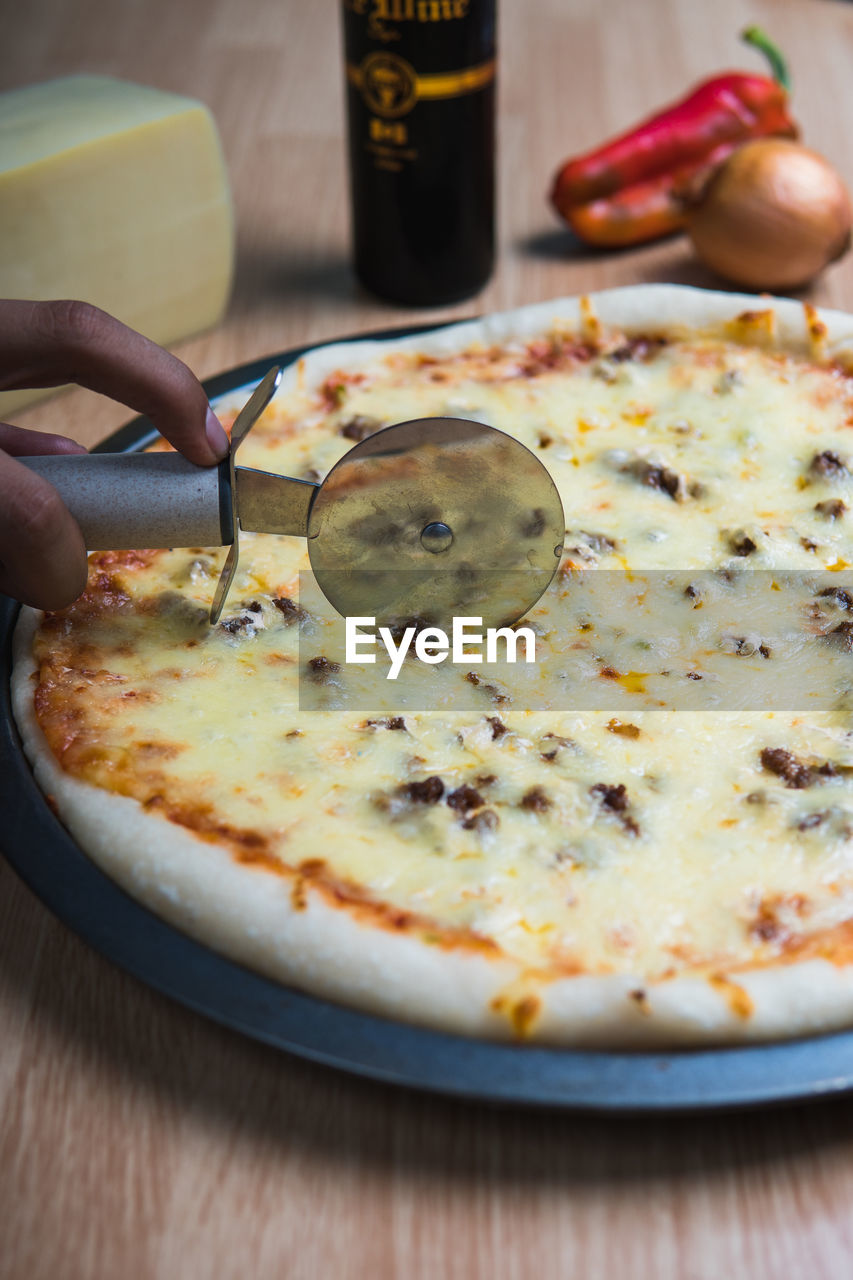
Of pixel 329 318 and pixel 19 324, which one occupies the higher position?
pixel 19 324

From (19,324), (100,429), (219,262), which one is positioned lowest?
(100,429)

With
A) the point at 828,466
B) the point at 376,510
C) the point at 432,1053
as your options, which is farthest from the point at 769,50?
the point at 432,1053

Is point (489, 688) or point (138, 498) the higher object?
Result: point (138, 498)

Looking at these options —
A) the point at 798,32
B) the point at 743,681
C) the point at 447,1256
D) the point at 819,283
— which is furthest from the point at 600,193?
the point at 447,1256

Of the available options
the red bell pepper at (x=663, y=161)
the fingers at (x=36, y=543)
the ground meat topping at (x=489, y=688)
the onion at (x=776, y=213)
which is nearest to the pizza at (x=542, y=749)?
the ground meat topping at (x=489, y=688)

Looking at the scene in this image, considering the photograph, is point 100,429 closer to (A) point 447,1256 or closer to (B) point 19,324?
(B) point 19,324

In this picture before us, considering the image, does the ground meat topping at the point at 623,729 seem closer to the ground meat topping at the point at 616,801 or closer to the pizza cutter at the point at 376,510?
the ground meat topping at the point at 616,801

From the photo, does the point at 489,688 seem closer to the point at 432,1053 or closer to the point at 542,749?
the point at 542,749
